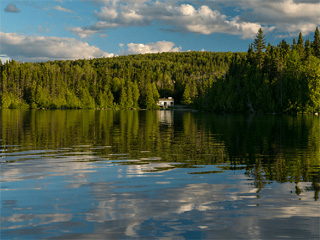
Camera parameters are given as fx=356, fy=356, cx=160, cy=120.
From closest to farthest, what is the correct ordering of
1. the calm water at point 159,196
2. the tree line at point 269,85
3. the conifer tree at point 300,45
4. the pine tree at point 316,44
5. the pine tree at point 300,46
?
the calm water at point 159,196, the tree line at point 269,85, the pine tree at point 300,46, the conifer tree at point 300,45, the pine tree at point 316,44

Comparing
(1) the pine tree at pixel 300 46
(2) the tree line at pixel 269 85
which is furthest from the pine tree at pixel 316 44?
(2) the tree line at pixel 269 85

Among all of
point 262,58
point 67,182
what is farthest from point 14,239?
point 262,58

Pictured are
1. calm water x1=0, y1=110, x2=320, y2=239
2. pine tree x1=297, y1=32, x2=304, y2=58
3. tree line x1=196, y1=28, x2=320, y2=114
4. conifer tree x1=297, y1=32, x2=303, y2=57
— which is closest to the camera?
calm water x1=0, y1=110, x2=320, y2=239

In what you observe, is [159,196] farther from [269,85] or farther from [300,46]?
[300,46]

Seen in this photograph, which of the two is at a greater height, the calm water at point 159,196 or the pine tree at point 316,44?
the pine tree at point 316,44

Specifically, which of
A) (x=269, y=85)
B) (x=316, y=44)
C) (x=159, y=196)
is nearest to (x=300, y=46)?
(x=316, y=44)

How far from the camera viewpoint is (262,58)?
455 feet

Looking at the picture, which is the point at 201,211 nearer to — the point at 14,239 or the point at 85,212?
the point at 85,212

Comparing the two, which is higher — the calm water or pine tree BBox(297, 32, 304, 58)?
pine tree BBox(297, 32, 304, 58)

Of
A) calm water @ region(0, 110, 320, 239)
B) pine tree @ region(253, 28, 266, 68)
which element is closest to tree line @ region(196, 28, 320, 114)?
pine tree @ region(253, 28, 266, 68)

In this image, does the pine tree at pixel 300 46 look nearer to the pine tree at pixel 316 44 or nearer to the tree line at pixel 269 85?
the tree line at pixel 269 85

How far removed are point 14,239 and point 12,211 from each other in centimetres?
226

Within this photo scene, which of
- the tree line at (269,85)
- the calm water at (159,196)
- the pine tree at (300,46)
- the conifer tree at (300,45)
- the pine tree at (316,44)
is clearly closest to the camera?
the calm water at (159,196)

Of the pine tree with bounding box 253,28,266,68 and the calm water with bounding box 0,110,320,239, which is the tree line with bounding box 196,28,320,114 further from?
the calm water with bounding box 0,110,320,239
